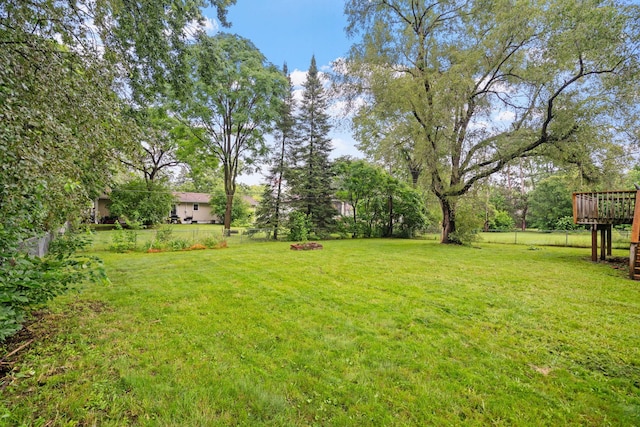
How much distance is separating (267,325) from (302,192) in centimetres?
1198

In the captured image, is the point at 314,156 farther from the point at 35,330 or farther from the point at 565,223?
the point at 565,223

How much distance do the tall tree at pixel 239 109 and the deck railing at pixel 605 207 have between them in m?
14.1

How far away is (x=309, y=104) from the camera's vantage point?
15734mm

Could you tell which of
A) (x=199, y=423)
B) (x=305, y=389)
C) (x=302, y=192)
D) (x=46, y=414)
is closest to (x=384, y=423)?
(x=305, y=389)

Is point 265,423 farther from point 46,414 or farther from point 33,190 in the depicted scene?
point 33,190

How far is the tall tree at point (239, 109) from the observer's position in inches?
597

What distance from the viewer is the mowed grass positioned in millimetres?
1905

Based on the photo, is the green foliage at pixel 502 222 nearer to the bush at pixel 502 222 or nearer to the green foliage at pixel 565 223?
the bush at pixel 502 222

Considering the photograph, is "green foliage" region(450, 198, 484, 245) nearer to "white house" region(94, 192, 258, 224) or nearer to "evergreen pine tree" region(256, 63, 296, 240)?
"evergreen pine tree" region(256, 63, 296, 240)

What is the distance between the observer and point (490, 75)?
10.7 meters

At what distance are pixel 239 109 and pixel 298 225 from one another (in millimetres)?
8165

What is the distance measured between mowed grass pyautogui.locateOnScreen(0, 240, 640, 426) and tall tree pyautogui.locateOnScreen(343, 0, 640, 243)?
22.1ft

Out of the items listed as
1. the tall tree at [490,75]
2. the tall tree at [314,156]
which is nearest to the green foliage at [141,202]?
the tall tree at [314,156]

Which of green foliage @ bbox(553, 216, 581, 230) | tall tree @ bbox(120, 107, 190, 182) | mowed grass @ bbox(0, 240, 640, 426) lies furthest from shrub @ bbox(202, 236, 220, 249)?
green foliage @ bbox(553, 216, 581, 230)
